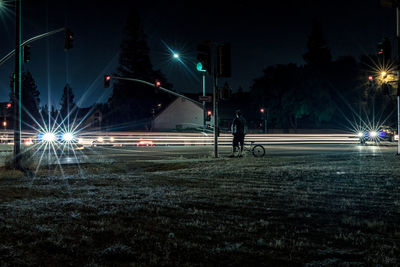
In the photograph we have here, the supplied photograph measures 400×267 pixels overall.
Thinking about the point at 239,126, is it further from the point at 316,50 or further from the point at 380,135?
the point at 316,50

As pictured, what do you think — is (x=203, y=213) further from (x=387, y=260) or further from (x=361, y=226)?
(x=387, y=260)

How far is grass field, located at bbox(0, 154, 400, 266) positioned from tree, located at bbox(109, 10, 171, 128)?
75.8 m

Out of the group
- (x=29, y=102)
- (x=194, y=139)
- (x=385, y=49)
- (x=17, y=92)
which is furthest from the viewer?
(x=29, y=102)

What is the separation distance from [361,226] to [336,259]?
1.58 meters

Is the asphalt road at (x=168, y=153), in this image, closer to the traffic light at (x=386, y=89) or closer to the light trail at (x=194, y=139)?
the traffic light at (x=386, y=89)

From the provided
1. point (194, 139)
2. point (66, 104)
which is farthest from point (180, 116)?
point (66, 104)

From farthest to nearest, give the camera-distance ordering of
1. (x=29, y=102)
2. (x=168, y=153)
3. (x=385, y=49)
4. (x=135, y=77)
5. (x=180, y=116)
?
(x=29, y=102) < (x=135, y=77) < (x=180, y=116) < (x=168, y=153) < (x=385, y=49)

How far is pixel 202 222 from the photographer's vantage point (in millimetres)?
5656

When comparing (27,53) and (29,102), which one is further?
(29,102)

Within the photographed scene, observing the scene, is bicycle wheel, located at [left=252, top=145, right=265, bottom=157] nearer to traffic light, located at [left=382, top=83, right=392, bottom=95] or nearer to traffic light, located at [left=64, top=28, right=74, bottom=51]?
traffic light, located at [left=382, top=83, right=392, bottom=95]

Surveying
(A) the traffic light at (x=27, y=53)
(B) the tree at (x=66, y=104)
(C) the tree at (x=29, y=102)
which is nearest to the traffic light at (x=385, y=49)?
(A) the traffic light at (x=27, y=53)

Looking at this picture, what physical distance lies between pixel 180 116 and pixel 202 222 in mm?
67014

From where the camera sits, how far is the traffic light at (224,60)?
656 inches

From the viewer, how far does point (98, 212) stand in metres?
6.46
